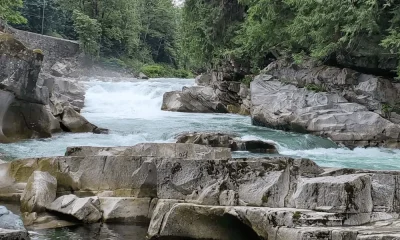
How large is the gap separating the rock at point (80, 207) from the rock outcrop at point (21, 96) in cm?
705

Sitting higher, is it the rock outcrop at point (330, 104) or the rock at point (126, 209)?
the rock outcrop at point (330, 104)

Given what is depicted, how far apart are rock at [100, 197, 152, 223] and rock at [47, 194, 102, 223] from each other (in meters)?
0.12

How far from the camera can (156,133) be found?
15.5 metres

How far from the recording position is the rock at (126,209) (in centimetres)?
696

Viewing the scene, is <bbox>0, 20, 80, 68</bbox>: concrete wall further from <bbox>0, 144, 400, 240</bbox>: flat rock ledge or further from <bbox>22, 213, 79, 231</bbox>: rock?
<bbox>22, 213, 79, 231</bbox>: rock

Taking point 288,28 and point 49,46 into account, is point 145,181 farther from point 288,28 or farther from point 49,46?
point 49,46

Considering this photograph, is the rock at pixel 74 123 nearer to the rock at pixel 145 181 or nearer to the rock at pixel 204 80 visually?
the rock at pixel 145 181

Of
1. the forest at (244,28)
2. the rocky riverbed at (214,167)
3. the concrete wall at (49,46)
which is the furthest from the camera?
the concrete wall at (49,46)

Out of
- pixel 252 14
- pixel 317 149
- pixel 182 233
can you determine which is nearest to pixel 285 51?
pixel 252 14

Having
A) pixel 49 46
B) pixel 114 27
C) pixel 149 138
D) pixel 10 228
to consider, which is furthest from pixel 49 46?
pixel 10 228

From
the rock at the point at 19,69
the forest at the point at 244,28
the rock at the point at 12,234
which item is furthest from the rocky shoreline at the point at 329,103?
the rock at the point at 12,234

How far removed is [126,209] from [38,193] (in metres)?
1.37

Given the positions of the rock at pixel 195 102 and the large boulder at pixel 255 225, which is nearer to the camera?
the large boulder at pixel 255 225

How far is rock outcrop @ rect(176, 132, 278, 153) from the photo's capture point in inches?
527
